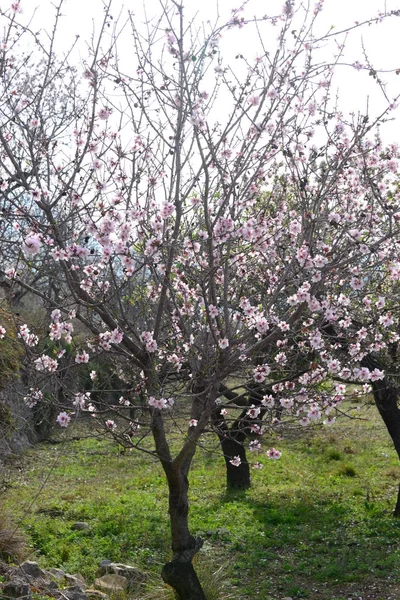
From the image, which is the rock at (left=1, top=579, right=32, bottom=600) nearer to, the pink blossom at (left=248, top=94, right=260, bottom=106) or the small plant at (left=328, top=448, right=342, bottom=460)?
the pink blossom at (left=248, top=94, right=260, bottom=106)

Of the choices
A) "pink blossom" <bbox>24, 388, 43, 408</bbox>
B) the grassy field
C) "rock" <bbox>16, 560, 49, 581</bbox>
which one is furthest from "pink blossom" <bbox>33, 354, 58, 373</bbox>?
"rock" <bbox>16, 560, 49, 581</bbox>

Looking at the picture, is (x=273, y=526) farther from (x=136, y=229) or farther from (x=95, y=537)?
(x=136, y=229)

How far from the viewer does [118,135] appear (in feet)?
16.1

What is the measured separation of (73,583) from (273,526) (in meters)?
3.84

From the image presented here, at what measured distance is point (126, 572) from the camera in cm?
673

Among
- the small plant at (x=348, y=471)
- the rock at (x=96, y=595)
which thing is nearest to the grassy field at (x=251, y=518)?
the small plant at (x=348, y=471)

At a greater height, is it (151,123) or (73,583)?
(151,123)

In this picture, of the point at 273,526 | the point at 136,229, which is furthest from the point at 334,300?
the point at 273,526

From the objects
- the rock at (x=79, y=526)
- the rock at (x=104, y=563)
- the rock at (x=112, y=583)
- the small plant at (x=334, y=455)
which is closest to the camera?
the rock at (x=112, y=583)

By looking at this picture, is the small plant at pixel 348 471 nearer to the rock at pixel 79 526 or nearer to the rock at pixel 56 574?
the rock at pixel 79 526

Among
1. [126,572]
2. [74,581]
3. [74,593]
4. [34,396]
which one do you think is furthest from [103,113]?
[126,572]

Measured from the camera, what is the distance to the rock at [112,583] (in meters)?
6.10

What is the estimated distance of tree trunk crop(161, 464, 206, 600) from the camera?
5395mm

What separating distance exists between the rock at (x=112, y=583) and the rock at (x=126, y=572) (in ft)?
0.41
